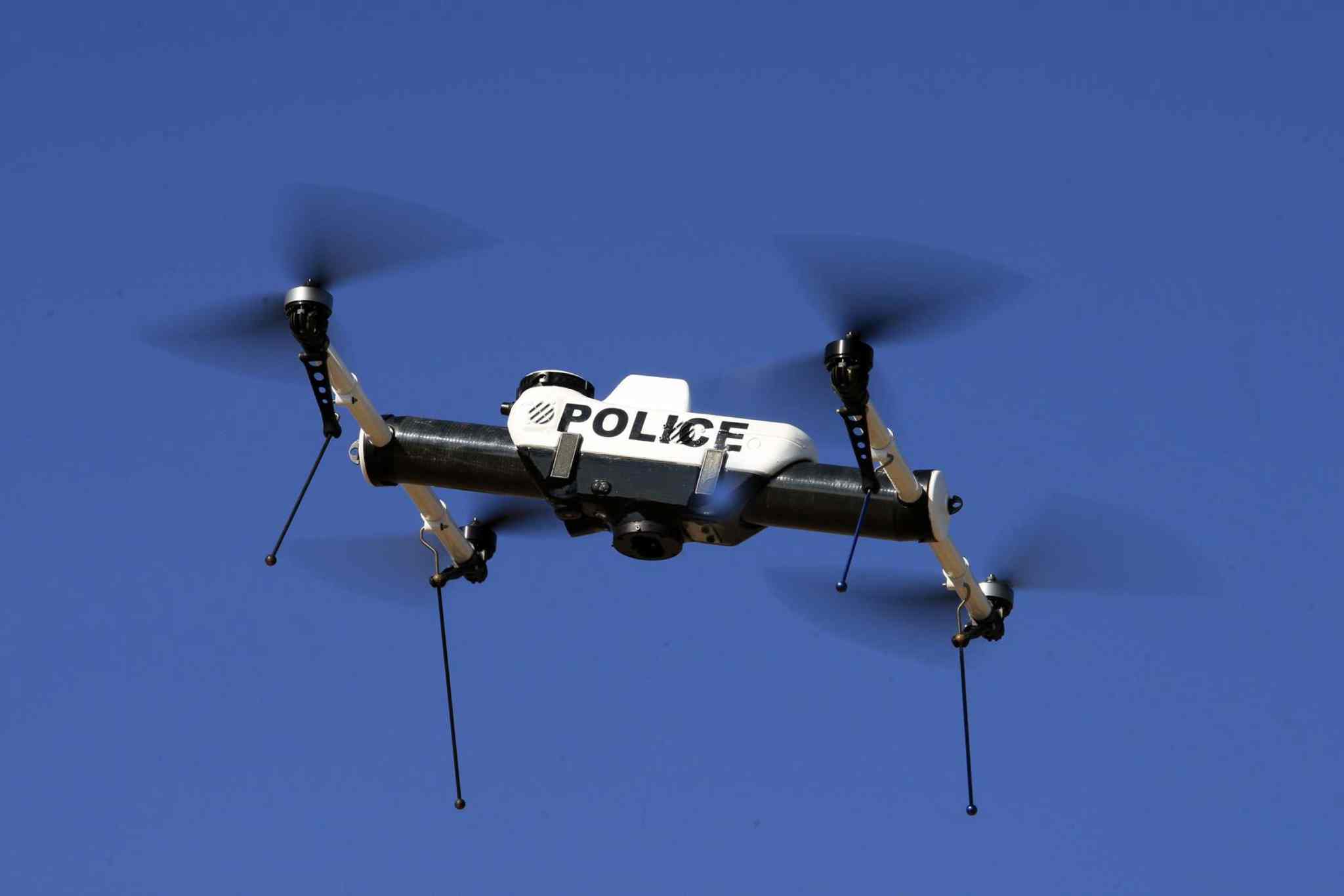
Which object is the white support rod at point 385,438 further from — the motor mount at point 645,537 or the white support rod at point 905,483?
the white support rod at point 905,483

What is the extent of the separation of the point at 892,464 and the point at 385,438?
5.30 meters

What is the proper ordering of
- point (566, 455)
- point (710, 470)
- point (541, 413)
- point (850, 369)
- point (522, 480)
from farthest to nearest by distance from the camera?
point (522, 480) < point (541, 413) < point (566, 455) < point (710, 470) < point (850, 369)

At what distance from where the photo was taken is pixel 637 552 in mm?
29328

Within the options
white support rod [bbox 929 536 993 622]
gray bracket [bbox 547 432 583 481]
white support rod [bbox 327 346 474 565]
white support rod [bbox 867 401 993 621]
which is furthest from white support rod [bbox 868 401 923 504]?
white support rod [bbox 327 346 474 565]

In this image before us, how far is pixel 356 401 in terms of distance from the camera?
29.5 m

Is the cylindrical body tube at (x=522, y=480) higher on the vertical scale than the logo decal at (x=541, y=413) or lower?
lower

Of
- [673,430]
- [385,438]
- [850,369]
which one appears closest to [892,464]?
[850,369]

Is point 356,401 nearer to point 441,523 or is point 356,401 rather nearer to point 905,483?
point 441,523

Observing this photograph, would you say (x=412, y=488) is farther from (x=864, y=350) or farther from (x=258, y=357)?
(x=864, y=350)

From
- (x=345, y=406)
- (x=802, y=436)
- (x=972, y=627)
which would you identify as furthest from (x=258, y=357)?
(x=972, y=627)

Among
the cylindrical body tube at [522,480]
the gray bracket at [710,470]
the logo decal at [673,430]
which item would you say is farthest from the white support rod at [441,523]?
the gray bracket at [710,470]

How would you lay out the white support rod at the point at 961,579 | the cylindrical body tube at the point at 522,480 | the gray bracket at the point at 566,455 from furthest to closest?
the white support rod at the point at 961,579 < the cylindrical body tube at the point at 522,480 < the gray bracket at the point at 566,455

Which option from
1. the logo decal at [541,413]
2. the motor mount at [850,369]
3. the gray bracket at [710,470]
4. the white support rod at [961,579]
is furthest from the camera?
the white support rod at [961,579]

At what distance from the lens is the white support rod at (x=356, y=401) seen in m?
29.1
